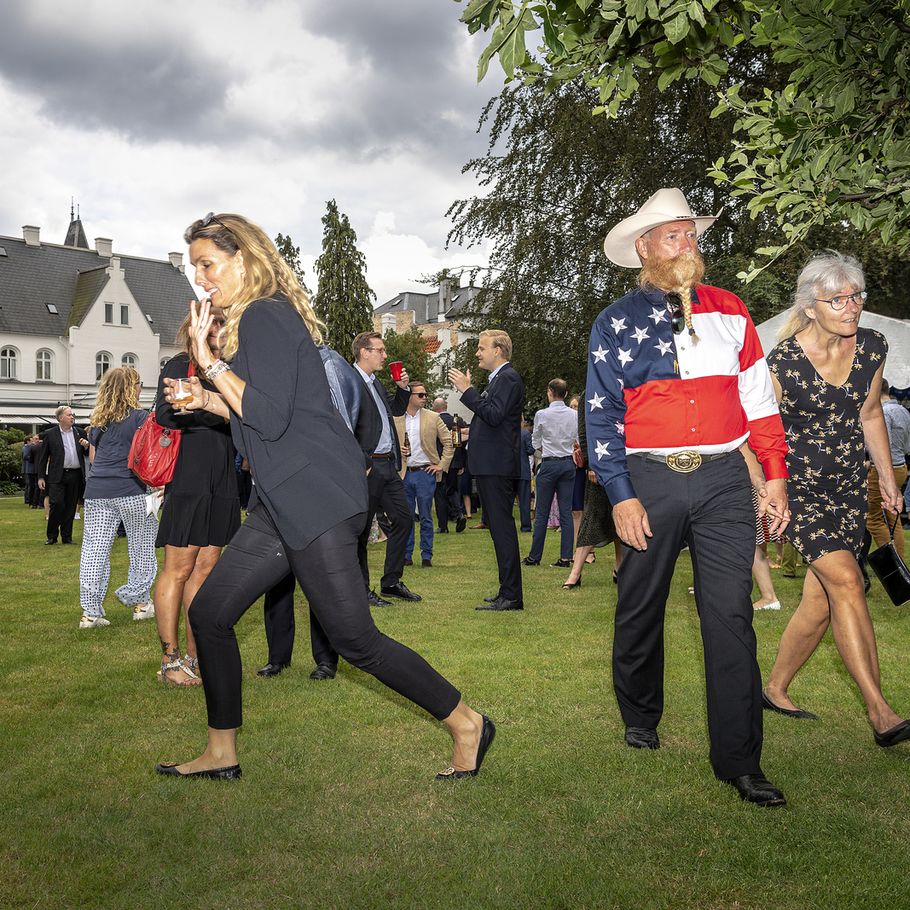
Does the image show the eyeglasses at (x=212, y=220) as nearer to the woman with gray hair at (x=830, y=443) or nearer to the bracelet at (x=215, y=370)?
the bracelet at (x=215, y=370)

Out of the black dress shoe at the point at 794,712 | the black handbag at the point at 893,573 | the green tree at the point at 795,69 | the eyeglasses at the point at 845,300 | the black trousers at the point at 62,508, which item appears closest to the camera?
the green tree at the point at 795,69

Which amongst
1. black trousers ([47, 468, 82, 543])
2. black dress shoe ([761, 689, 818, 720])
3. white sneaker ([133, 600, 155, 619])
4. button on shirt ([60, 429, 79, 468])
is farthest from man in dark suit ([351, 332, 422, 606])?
button on shirt ([60, 429, 79, 468])

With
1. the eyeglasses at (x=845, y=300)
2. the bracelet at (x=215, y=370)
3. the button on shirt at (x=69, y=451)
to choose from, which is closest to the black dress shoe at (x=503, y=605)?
the eyeglasses at (x=845, y=300)

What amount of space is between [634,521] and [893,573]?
2285mm

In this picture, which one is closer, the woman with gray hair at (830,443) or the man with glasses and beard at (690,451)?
the man with glasses and beard at (690,451)

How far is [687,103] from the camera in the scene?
2041cm

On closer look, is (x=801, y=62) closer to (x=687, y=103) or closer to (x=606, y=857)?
(x=606, y=857)

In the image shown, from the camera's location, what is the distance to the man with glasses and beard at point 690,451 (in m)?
4.00

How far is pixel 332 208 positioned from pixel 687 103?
43477mm

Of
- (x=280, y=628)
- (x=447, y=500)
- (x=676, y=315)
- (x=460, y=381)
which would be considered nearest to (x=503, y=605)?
A: (x=460, y=381)

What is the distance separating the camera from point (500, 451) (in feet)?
30.1

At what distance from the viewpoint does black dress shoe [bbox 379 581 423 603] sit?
9633mm

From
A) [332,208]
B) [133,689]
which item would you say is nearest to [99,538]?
[133,689]

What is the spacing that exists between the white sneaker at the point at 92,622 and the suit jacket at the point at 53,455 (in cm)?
849
